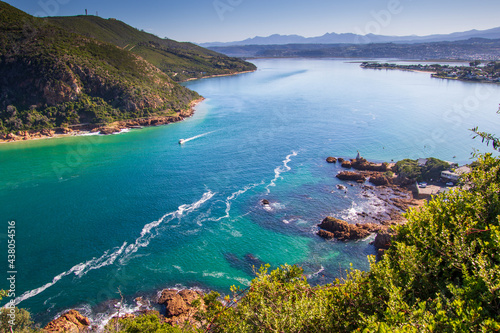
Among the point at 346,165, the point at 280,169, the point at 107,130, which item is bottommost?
the point at 346,165

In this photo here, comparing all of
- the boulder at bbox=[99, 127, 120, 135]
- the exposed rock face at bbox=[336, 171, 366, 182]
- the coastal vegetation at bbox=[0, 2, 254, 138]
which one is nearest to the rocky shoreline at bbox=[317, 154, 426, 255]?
the exposed rock face at bbox=[336, 171, 366, 182]

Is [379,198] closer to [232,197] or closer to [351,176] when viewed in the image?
[351,176]

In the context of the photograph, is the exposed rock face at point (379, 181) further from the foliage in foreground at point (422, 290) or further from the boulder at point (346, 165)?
the foliage in foreground at point (422, 290)

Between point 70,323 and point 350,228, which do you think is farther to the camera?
point 350,228

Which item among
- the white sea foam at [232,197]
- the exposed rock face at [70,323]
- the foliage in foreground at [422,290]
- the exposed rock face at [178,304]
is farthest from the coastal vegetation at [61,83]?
the foliage in foreground at [422,290]

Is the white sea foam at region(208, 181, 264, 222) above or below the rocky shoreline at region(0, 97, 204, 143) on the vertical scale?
below

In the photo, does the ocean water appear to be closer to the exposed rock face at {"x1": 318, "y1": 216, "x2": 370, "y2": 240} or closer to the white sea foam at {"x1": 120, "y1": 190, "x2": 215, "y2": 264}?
the white sea foam at {"x1": 120, "y1": 190, "x2": 215, "y2": 264}

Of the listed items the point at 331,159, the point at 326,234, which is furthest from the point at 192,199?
the point at 331,159
